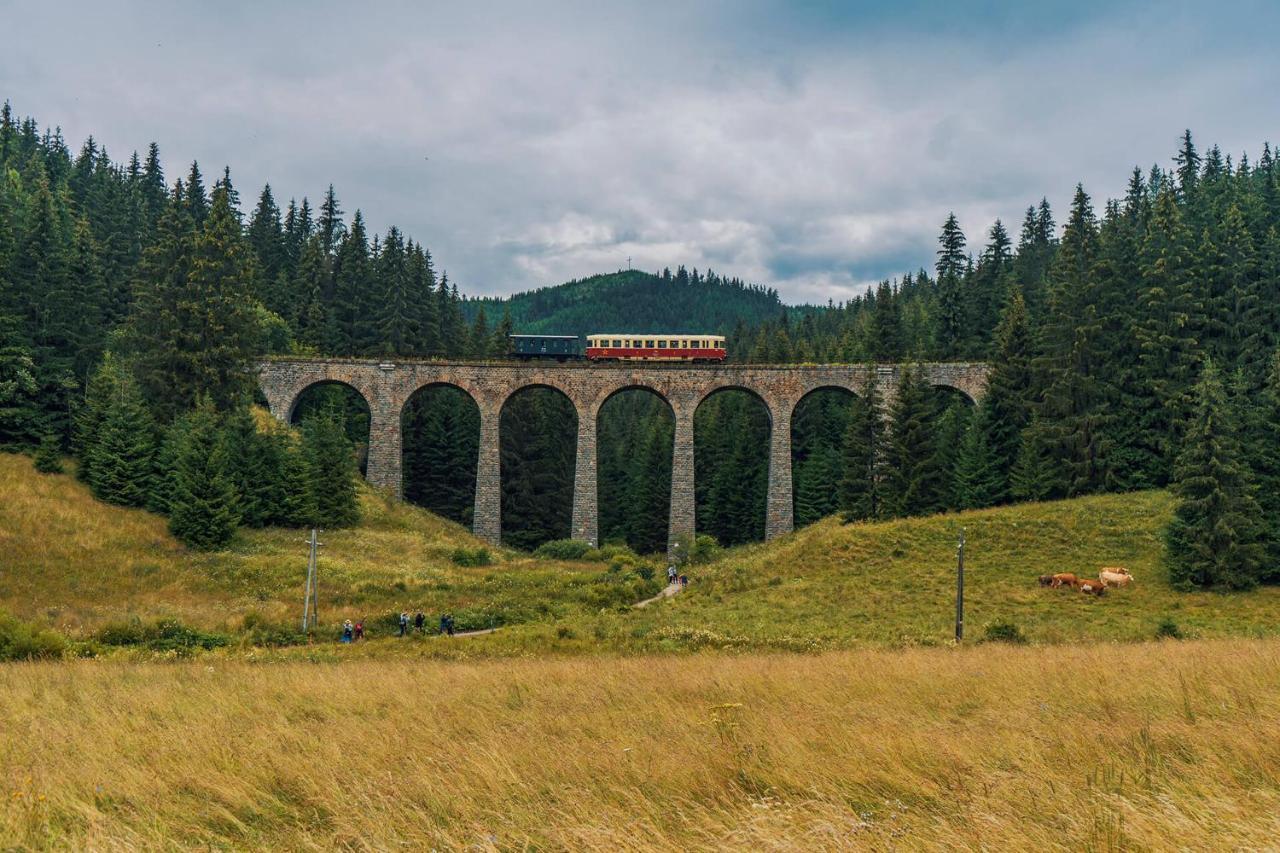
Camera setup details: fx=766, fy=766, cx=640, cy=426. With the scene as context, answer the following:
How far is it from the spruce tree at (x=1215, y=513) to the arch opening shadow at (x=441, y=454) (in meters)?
53.9

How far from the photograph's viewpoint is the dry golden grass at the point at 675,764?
458 cm

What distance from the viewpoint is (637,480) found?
76.4 meters

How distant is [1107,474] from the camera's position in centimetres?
4212

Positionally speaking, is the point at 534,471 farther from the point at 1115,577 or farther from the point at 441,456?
the point at 1115,577

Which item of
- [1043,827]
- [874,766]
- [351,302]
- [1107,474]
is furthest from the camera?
[351,302]

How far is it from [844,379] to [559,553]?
2439 centimetres

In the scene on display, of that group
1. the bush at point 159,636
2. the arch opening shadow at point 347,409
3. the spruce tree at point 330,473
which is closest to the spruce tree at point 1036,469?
the spruce tree at point 330,473

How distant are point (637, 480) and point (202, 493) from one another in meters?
43.0

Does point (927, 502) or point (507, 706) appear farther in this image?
point (927, 502)

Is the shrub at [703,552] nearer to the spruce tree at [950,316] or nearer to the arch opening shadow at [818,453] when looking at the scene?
the arch opening shadow at [818,453]

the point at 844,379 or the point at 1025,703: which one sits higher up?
the point at 844,379

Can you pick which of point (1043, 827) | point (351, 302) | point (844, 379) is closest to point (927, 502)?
point (844, 379)

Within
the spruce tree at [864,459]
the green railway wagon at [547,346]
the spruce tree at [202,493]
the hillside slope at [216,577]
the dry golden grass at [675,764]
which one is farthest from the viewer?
the green railway wagon at [547,346]

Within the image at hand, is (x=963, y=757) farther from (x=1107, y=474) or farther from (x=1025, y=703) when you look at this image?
(x=1107, y=474)
